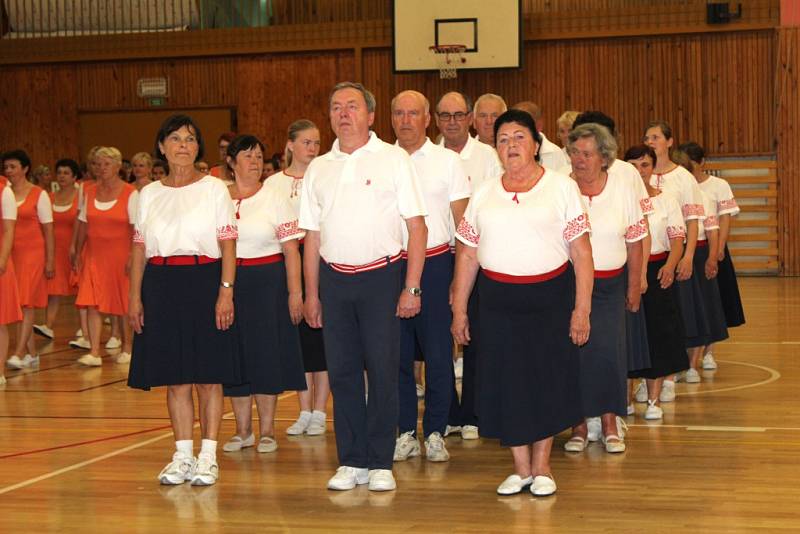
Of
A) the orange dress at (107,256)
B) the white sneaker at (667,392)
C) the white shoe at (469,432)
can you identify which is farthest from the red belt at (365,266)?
the orange dress at (107,256)

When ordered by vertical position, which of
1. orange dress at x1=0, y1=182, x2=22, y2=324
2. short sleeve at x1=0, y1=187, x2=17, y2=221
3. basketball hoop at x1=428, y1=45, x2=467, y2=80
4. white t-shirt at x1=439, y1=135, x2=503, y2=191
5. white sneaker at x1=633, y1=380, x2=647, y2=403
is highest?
basketball hoop at x1=428, y1=45, x2=467, y2=80

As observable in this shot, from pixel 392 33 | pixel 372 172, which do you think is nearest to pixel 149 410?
pixel 372 172

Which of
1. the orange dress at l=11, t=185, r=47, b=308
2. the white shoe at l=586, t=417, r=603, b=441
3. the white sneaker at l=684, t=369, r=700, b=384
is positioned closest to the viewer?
the white shoe at l=586, t=417, r=603, b=441

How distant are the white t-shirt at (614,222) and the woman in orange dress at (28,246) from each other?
18.5 feet

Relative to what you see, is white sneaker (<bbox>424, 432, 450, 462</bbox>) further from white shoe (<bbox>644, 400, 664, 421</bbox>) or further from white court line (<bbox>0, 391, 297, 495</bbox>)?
white court line (<bbox>0, 391, 297, 495</bbox>)

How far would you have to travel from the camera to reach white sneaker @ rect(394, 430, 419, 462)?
243 inches

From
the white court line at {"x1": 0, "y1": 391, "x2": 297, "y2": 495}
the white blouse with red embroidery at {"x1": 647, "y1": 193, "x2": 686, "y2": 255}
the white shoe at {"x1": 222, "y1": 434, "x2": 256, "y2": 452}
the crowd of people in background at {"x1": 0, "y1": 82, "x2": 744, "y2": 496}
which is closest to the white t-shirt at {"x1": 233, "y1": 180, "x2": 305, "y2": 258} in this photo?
the crowd of people in background at {"x1": 0, "y1": 82, "x2": 744, "y2": 496}

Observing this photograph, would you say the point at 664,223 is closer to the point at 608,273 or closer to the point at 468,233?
the point at 608,273

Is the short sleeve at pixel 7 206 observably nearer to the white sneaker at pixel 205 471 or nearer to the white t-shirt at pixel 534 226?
the white sneaker at pixel 205 471

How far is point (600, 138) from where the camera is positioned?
6.09 metres

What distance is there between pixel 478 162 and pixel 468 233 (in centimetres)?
151

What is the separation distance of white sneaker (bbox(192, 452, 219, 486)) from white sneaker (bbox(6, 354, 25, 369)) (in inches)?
195

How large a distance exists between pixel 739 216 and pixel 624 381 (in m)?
11.7

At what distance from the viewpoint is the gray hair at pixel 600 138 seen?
609 cm
